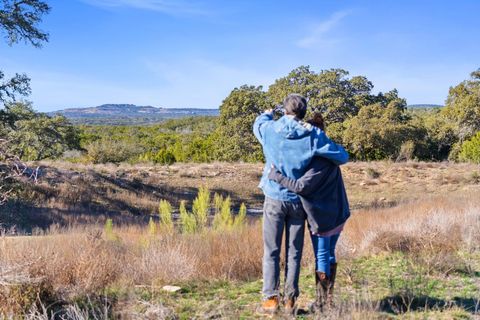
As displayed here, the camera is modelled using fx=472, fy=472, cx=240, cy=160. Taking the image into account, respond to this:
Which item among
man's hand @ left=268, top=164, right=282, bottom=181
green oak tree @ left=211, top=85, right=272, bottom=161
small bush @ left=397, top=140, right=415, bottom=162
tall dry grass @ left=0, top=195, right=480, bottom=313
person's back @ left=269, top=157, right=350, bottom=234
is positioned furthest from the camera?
green oak tree @ left=211, top=85, right=272, bottom=161

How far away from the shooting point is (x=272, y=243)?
3.80 meters

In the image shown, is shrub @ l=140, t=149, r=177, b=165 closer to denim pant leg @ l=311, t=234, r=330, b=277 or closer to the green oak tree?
the green oak tree

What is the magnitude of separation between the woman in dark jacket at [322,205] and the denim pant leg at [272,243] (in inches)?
9.0

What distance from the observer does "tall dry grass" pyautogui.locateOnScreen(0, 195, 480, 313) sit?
13.4 ft

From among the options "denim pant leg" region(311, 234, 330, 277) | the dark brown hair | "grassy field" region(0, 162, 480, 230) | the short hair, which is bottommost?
"grassy field" region(0, 162, 480, 230)

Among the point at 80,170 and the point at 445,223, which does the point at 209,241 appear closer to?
the point at 445,223

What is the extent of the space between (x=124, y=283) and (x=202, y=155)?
37913mm

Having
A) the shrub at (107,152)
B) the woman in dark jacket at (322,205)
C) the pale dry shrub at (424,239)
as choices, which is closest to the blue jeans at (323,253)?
the woman in dark jacket at (322,205)

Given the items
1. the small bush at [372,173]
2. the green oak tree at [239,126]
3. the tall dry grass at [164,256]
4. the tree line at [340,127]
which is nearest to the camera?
the tall dry grass at [164,256]

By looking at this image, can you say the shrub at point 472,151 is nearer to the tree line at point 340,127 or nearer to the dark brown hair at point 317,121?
the tree line at point 340,127

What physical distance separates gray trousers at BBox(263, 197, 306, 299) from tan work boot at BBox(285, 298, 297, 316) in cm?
4

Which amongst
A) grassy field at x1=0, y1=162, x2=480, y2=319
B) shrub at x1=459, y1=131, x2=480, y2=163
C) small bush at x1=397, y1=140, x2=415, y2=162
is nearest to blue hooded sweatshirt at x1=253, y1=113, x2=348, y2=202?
grassy field at x1=0, y1=162, x2=480, y2=319

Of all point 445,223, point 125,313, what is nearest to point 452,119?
point 445,223

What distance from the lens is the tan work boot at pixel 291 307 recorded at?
12.0ft
